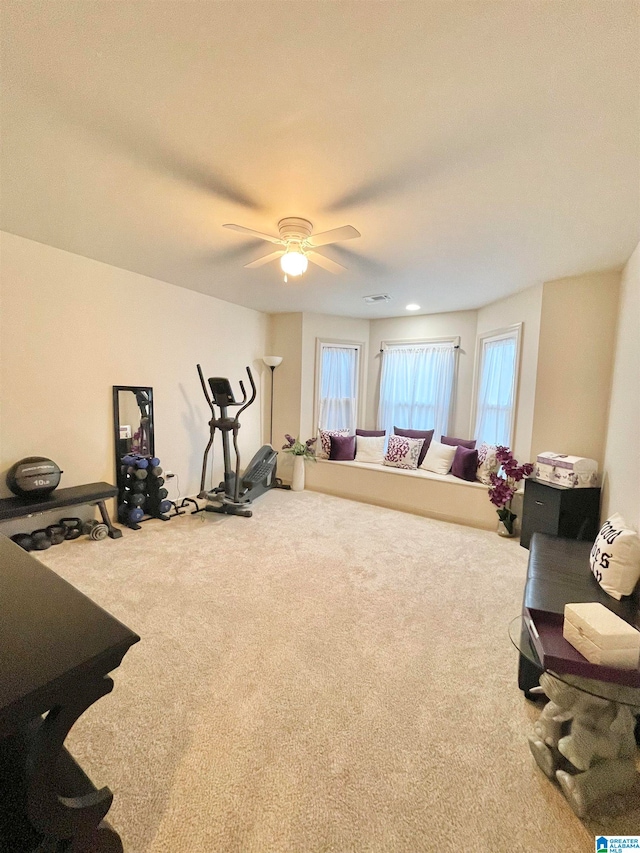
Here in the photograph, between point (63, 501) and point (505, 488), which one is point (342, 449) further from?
point (63, 501)

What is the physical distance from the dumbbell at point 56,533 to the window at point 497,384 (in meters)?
4.63

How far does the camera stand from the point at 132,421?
3.77m

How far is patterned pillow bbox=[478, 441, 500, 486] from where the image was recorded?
13.0 ft

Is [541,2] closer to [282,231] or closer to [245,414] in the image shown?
[282,231]

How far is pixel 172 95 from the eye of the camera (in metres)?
1.37

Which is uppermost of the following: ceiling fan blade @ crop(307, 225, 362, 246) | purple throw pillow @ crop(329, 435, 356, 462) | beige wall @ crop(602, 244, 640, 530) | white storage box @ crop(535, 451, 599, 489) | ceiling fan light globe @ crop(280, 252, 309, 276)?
ceiling fan blade @ crop(307, 225, 362, 246)

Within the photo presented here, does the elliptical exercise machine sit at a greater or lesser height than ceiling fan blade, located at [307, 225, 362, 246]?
lesser

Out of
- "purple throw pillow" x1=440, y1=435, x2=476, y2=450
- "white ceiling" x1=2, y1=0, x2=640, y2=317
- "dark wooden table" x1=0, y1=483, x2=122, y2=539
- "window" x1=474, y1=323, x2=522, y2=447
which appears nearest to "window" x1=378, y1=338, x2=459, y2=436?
"purple throw pillow" x1=440, y1=435, x2=476, y2=450

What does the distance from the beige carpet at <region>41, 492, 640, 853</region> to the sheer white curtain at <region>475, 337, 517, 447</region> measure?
176cm

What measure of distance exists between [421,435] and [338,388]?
4.77 ft

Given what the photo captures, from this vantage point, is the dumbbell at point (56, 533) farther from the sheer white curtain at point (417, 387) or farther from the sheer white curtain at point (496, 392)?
the sheer white curtain at point (496, 392)

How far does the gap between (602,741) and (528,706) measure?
0.49 metres

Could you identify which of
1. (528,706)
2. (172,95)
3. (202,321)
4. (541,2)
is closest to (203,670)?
(528,706)

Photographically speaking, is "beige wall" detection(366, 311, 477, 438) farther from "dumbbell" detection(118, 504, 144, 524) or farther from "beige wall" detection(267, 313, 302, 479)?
"dumbbell" detection(118, 504, 144, 524)
